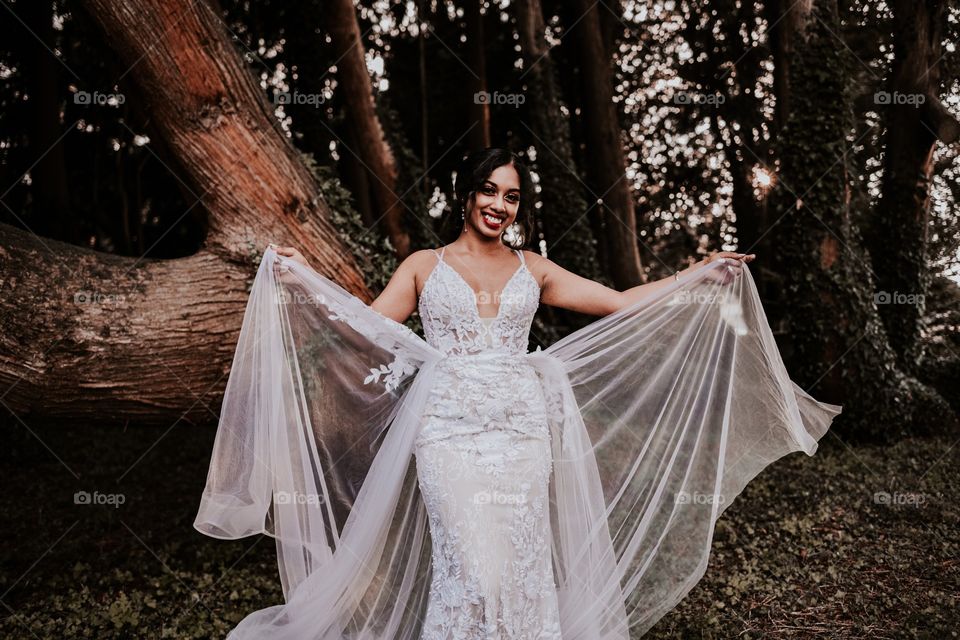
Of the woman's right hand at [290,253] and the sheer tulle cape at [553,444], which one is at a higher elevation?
the woman's right hand at [290,253]

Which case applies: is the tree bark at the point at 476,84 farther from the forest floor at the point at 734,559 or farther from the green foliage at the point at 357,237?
the forest floor at the point at 734,559

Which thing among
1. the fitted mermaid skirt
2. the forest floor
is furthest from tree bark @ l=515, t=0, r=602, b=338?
the fitted mermaid skirt

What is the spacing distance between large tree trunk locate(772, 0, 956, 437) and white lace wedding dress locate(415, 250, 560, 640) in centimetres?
494

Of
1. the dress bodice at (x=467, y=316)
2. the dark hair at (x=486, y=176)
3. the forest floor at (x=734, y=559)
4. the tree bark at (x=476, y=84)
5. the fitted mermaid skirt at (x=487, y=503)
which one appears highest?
the tree bark at (x=476, y=84)

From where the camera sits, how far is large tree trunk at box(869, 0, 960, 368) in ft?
26.8

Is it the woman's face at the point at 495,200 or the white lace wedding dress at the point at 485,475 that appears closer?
the white lace wedding dress at the point at 485,475

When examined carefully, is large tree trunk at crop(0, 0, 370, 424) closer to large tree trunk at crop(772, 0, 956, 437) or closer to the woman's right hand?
the woman's right hand

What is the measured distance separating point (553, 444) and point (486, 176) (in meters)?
1.23

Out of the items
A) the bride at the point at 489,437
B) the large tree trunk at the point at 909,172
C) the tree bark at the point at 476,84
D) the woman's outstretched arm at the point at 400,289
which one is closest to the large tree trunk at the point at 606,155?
the tree bark at the point at 476,84

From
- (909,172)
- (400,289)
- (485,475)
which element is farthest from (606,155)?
(485,475)

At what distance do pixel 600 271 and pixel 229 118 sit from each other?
681 centimetres

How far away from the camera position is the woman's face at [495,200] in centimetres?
337

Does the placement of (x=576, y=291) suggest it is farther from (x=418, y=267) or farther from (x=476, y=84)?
(x=476, y=84)

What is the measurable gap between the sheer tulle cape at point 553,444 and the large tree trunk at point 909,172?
18.9 ft
